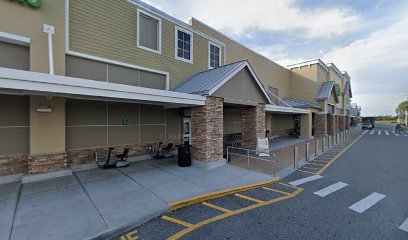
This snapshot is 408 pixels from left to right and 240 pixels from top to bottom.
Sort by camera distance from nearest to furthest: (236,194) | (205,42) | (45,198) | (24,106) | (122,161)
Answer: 1. (45,198)
2. (236,194)
3. (24,106)
4. (122,161)
5. (205,42)

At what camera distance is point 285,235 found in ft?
12.7

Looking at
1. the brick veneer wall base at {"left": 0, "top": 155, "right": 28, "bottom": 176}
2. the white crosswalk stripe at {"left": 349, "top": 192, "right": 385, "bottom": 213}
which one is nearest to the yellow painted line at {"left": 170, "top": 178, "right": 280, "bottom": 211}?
the white crosswalk stripe at {"left": 349, "top": 192, "right": 385, "bottom": 213}

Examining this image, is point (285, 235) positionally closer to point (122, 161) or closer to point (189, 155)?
point (189, 155)

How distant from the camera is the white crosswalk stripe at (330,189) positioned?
6.06 metres

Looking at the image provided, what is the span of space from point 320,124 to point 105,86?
83.9 feet

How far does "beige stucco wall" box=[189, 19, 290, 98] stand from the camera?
1535 cm

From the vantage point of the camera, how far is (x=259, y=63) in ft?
69.7

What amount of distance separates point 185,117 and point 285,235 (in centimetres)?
905

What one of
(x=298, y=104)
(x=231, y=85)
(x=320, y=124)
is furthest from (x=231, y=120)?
(x=320, y=124)

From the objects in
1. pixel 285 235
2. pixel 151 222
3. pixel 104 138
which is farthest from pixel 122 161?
pixel 285 235

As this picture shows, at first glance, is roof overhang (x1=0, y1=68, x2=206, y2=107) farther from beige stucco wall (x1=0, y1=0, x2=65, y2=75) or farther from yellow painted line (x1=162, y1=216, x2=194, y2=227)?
yellow painted line (x1=162, y1=216, x2=194, y2=227)

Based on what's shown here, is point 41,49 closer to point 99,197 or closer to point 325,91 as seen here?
point 99,197

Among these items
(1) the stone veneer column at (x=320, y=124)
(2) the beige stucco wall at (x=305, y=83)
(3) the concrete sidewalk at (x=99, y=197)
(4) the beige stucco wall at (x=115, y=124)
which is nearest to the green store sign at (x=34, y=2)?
(4) the beige stucco wall at (x=115, y=124)

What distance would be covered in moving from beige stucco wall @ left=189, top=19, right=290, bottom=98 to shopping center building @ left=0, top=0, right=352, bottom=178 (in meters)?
1.26
